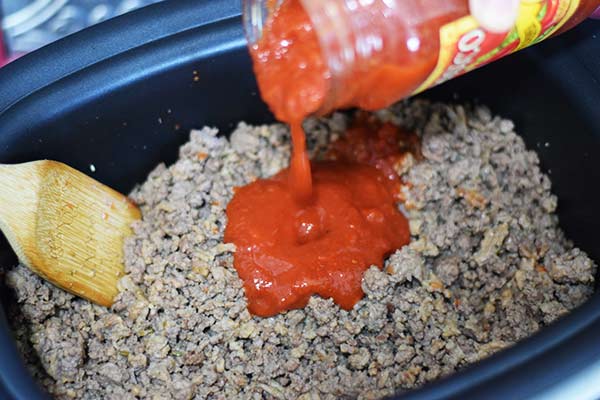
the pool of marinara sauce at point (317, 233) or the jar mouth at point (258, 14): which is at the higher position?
the jar mouth at point (258, 14)

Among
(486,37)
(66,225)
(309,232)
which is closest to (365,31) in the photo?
(486,37)

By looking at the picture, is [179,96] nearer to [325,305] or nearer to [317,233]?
[317,233]

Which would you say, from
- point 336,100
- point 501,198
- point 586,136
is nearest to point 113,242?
point 336,100

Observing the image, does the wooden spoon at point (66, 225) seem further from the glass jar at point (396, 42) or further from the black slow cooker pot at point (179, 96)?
the glass jar at point (396, 42)

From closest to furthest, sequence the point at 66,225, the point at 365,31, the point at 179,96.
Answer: the point at 365,31
the point at 66,225
the point at 179,96

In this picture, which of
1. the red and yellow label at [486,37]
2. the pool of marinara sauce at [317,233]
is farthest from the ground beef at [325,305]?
the red and yellow label at [486,37]

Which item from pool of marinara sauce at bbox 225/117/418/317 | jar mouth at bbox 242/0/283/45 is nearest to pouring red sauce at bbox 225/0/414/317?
pool of marinara sauce at bbox 225/117/418/317

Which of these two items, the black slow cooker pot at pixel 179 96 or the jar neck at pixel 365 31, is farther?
the black slow cooker pot at pixel 179 96
